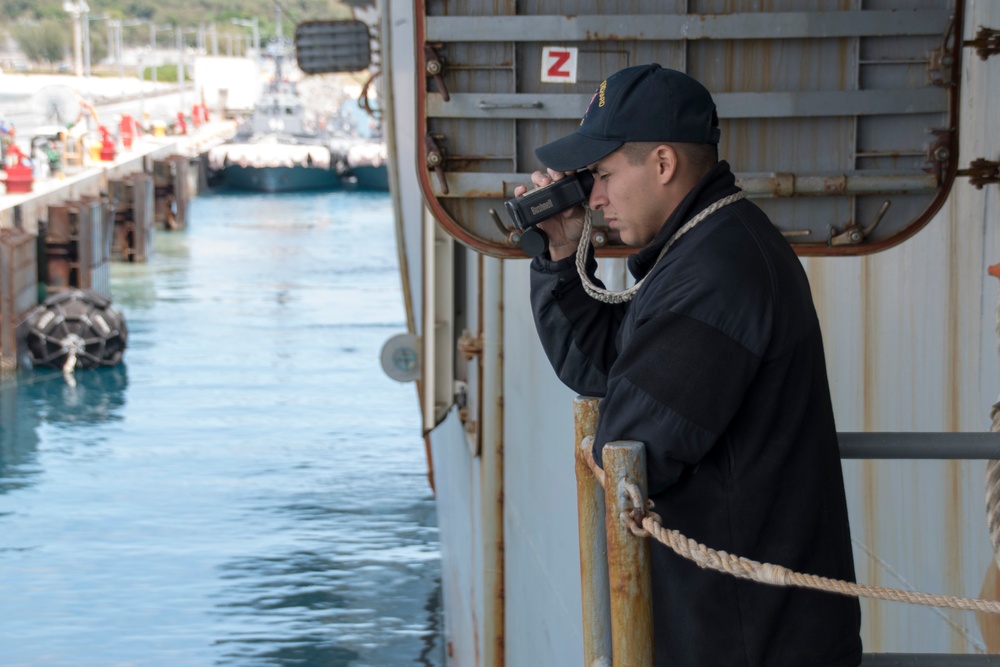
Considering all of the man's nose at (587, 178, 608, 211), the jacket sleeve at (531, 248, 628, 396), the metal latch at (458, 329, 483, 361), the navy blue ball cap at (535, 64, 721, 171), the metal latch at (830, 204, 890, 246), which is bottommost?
the metal latch at (458, 329, 483, 361)

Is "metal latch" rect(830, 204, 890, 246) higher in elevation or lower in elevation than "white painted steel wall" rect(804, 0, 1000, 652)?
higher

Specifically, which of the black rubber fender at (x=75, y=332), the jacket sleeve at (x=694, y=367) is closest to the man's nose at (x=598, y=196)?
the jacket sleeve at (x=694, y=367)

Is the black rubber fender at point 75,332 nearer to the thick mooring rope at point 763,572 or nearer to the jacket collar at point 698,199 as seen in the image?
the jacket collar at point 698,199

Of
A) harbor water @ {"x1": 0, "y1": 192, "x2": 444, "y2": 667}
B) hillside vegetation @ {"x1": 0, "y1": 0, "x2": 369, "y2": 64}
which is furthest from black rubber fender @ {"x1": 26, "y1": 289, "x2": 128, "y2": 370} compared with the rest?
hillside vegetation @ {"x1": 0, "y1": 0, "x2": 369, "y2": 64}

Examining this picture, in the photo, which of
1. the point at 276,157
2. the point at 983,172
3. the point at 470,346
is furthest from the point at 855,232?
the point at 276,157

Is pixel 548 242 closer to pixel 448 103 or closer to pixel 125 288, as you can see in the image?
pixel 448 103

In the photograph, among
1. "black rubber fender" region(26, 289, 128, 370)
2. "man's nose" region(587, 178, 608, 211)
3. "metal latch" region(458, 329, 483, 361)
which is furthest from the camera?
"black rubber fender" region(26, 289, 128, 370)

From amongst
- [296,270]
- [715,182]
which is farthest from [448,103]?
[296,270]

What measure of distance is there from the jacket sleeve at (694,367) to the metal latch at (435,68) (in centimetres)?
195

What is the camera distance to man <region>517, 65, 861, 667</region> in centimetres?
228

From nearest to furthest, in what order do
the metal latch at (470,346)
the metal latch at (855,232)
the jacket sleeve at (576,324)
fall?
1. the jacket sleeve at (576,324)
2. the metal latch at (855,232)
3. the metal latch at (470,346)

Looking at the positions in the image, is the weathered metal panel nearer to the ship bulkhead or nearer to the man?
the ship bulkhead

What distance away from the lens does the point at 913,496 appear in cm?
384

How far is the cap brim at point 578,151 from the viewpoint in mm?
2529
